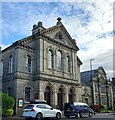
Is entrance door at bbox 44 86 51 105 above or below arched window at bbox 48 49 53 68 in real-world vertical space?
below

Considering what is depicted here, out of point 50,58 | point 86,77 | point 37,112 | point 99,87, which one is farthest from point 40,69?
point 99,87

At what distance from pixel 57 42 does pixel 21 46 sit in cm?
731

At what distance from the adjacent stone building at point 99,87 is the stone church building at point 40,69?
45.6ft

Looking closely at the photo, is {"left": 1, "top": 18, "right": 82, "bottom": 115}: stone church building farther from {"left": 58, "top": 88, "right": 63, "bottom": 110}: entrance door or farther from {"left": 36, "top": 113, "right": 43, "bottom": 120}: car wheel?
{"left": 36, "top": 113, "right": 43, "bottom": 120}: car wheel

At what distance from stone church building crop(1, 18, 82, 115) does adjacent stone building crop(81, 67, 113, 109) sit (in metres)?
13.9

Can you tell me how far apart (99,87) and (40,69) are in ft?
88.9

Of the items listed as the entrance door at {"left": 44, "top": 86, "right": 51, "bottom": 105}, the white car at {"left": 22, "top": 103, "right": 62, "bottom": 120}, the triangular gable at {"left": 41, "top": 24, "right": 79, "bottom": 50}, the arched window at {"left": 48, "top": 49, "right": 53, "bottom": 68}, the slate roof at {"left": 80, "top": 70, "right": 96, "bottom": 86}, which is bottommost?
the white car at {"left": 22, "top": 103, "right": 62, "bottom": 120}

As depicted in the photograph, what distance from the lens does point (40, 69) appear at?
33.1m

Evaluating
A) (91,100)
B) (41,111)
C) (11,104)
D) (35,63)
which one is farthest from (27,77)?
(91,100)

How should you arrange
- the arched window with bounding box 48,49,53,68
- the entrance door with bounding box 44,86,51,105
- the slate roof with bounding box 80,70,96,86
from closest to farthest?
1. the entrance door with bounding box 44,86,51,105
2. the arched window with bounding box 48,49,53,68
3. the slate roof with bounding box 80,70,96,86

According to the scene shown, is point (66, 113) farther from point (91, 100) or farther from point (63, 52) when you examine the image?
point (91, 100)

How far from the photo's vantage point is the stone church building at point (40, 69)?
32.0 meters

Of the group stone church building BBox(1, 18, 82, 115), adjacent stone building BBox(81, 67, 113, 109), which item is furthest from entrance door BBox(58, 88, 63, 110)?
adjacent stone building BBox(81, 67, 113, 109)

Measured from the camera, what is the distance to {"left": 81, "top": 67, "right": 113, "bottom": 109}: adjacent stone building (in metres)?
53.2
